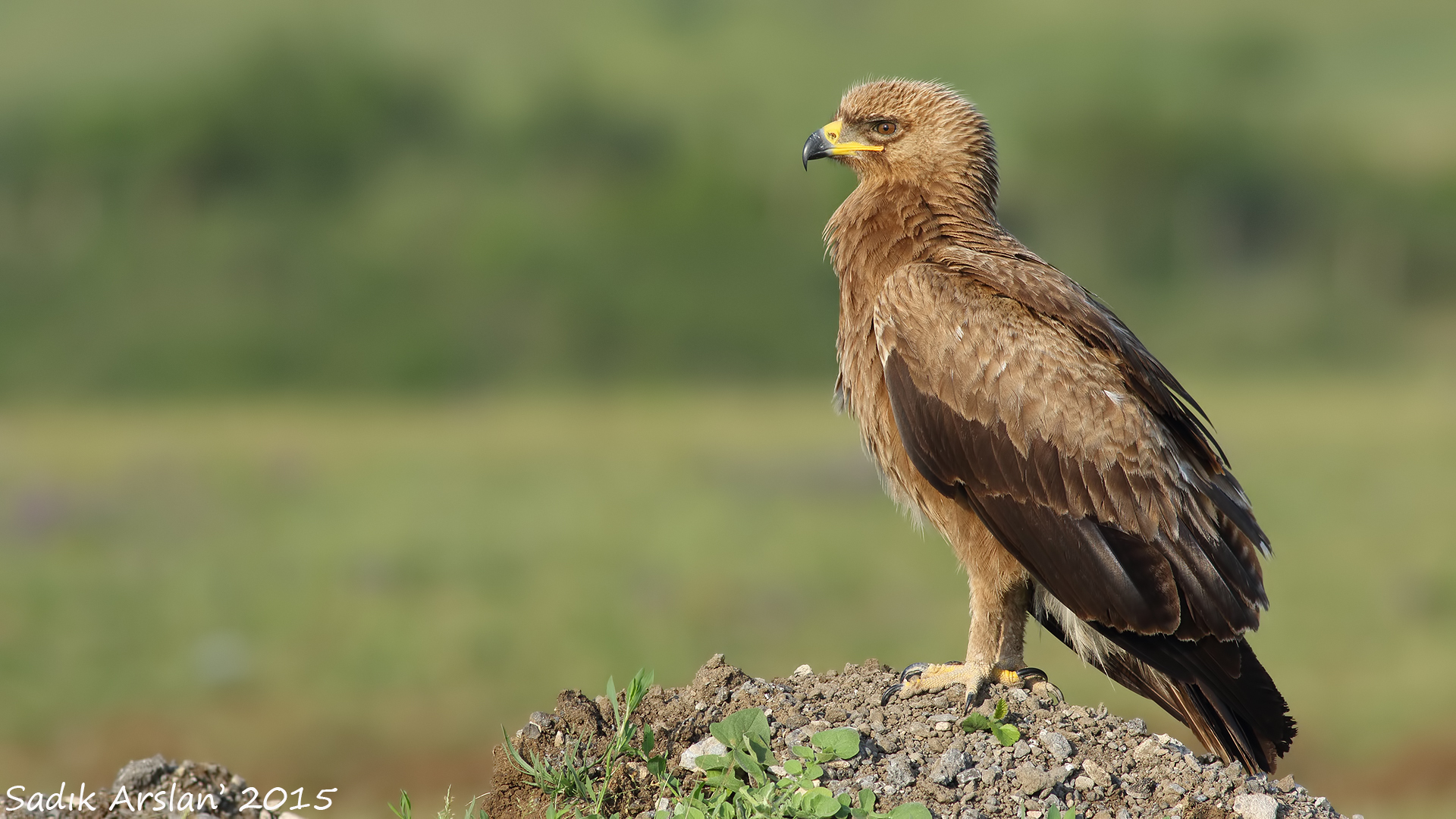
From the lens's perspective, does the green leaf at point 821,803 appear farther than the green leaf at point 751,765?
No

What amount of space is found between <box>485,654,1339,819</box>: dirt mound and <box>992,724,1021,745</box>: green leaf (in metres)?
0.03

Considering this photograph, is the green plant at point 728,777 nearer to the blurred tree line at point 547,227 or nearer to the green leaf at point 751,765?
the green leaf at point 751,765

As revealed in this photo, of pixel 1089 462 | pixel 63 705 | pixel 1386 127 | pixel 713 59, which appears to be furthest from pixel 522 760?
pixel 1386 127

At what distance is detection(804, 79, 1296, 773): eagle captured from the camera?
588 centimetres

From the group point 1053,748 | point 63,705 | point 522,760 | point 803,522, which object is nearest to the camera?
point 522,760

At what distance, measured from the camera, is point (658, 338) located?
49094 millimetres

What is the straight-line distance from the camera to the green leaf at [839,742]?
4902 mm

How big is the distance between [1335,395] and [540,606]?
31539mm

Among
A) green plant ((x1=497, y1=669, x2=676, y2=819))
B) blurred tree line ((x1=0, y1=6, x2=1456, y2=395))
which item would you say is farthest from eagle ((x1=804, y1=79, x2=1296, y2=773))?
blurred tree line ((x1=0, y1=6, x2=1456, y2=395))

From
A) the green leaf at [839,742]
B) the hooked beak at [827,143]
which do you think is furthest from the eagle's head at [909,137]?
the green leaf at [839,742]

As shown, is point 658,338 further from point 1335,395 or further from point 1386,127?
point 1386,127

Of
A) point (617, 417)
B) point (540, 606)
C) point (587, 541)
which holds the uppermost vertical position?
point (617, 417)

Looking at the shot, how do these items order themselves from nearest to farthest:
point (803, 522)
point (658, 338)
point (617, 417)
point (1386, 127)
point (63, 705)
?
point (63, 705) < point (803, 522) < point (617, 417) < point (658, 338) < point (1386, 127)

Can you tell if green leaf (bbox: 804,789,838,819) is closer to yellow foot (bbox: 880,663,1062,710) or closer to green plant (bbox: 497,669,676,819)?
green plant (bbox: 497,669,676,819)
